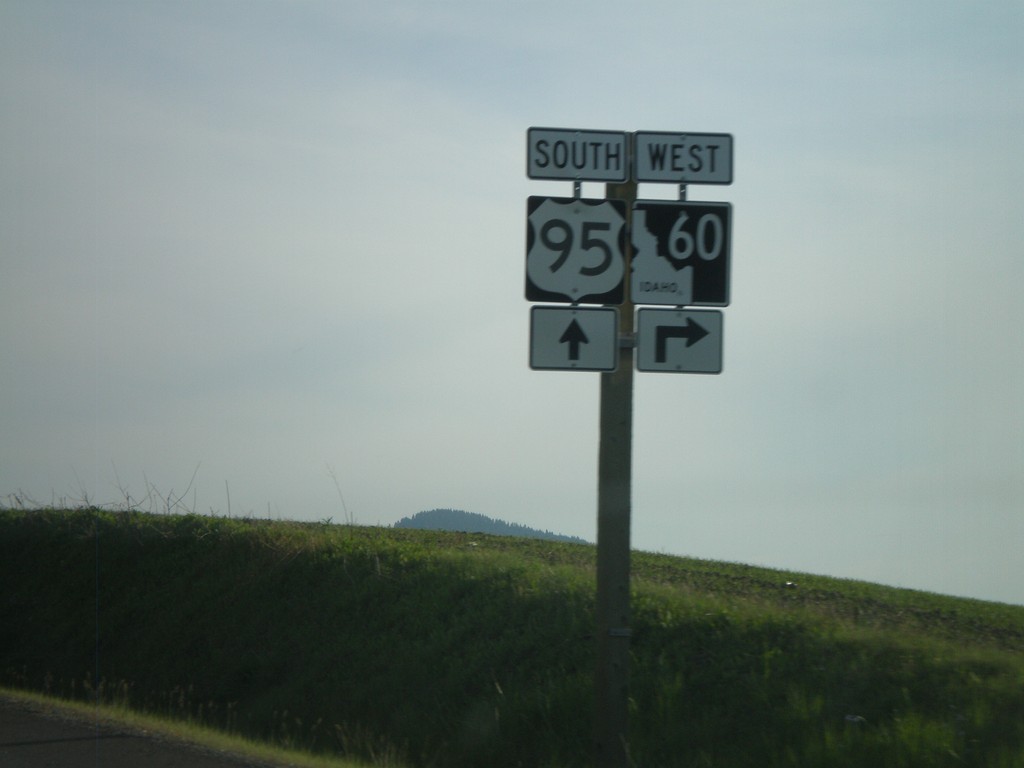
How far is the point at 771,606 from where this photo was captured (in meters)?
11.9

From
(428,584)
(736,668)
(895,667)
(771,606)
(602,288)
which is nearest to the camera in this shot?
(602,288)

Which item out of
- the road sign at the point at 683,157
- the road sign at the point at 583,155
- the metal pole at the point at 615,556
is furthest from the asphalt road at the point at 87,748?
the road sign at the point at 683,157

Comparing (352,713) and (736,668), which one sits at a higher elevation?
(736,668)

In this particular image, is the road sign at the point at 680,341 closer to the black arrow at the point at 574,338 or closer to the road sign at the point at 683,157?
the black arrow at the point at 574,338

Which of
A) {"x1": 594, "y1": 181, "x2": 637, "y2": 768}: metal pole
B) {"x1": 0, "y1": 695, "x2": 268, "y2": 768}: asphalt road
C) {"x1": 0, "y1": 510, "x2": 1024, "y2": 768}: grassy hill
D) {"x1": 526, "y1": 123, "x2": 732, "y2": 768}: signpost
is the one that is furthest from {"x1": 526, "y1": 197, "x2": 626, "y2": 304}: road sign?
{"x1": 0, "y1": 695, "x2": 268, "y2": 768}: asphalt road

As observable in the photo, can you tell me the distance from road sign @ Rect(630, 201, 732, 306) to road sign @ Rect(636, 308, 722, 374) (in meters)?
0.12

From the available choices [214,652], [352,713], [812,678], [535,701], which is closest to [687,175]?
[812,678]

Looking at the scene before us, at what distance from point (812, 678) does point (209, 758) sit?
16.4 feet

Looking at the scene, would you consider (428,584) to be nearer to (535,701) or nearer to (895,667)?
(535,701)

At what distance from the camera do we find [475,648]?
12.5m

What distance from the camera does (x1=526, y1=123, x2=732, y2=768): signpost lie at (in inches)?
311

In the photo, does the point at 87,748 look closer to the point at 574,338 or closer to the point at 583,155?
the point at 574,338

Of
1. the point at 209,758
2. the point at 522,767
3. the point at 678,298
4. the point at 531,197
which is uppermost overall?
the point at 531,197

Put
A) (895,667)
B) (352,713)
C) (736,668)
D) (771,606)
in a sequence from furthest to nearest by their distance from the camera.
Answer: (352,713) < (771,606) < (736,668) < (895,667)
